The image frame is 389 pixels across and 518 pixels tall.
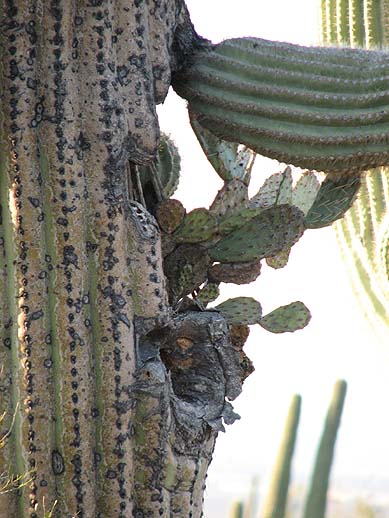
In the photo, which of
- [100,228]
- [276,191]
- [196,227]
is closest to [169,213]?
[196,227]

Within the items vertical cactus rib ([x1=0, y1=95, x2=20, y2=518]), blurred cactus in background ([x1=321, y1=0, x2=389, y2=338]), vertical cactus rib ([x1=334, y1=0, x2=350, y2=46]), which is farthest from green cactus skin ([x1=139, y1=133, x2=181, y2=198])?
vertical cactus rib ([x1=334, y1=0, x2=350, y2=46])

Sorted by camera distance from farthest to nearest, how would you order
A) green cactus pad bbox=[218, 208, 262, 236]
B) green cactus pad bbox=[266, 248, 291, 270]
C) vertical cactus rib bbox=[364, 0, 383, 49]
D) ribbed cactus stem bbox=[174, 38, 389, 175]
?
1. vertical cactus rib bbox=[364, 0, 383, 49]
2. green cactus pad bbox=[266, 248, 291, 270]
3. green cactus pad bbox=[218, 208, 262, 236]
4. ribbed cactus stem bbox=[174, 38, 389, 175]

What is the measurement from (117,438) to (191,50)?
3.52 ft

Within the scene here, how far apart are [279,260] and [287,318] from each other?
21 centimetres

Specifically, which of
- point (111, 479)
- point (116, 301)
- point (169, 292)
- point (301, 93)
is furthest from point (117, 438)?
point (301, 93)

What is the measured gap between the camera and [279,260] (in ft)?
11.9

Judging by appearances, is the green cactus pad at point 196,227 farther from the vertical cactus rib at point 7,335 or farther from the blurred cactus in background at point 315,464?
the blurred cactus in background at point 315,464

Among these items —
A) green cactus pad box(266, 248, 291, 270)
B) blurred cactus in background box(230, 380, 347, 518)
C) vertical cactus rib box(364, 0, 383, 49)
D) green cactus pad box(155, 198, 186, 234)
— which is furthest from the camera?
blurred cactus in background box(230, 380, 347, 518)

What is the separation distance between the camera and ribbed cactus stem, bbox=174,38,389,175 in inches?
117

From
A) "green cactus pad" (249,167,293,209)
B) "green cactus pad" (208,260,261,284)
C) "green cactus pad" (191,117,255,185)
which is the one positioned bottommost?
"green cactus pad" (208,260,261,284)

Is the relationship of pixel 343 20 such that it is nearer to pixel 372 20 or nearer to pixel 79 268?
pixel 372 20

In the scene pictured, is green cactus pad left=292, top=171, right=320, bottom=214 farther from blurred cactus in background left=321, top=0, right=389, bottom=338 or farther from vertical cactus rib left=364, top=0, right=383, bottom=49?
vertical cactus rib left=364, top=0, right=383, bottom=49

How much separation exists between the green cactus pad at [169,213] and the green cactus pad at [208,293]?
284 mm

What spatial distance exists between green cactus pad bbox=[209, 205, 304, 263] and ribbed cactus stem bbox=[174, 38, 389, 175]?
0.90 ft
